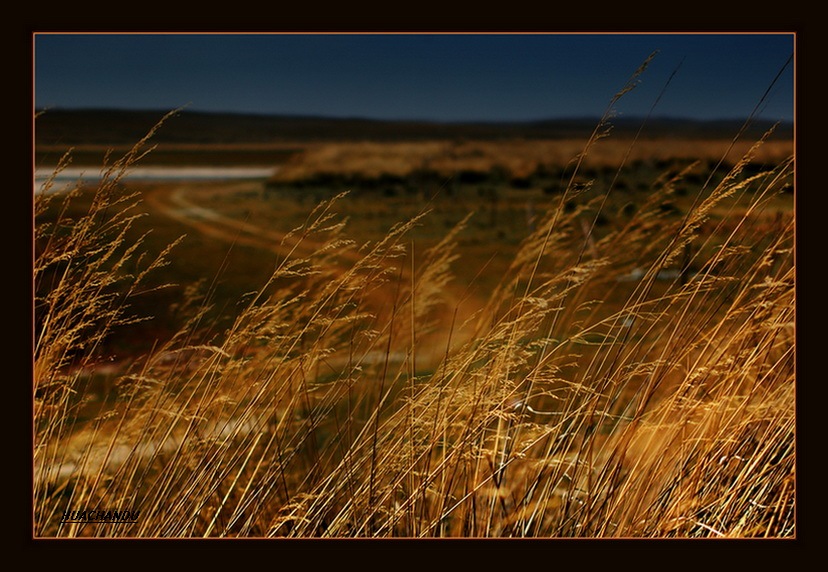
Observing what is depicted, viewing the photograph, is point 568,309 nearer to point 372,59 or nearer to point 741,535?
point 741,535

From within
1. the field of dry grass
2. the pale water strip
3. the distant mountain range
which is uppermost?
the distant mountain range

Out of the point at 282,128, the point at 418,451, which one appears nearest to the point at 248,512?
the point at 418,451

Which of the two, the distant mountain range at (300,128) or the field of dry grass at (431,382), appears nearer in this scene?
the field of dry grass at (431,382)

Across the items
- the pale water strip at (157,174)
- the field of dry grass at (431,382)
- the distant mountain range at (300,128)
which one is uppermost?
the distant mountain range at (300,128)

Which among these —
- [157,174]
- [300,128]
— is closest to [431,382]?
[300,128]

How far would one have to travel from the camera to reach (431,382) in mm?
1829

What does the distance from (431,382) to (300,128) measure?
0.90 meters

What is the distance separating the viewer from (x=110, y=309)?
2004 millimetres

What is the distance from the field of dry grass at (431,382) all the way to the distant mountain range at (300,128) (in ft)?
0.34

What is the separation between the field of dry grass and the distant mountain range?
0.10 metres

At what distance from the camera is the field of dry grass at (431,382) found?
6.00 ft

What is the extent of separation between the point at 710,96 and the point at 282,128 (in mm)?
1288

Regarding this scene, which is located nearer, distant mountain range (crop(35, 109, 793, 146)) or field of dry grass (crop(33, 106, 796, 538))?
field of dry grass (crop(33, 106, 796, 538))

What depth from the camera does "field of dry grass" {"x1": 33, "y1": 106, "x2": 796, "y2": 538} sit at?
1828mm
